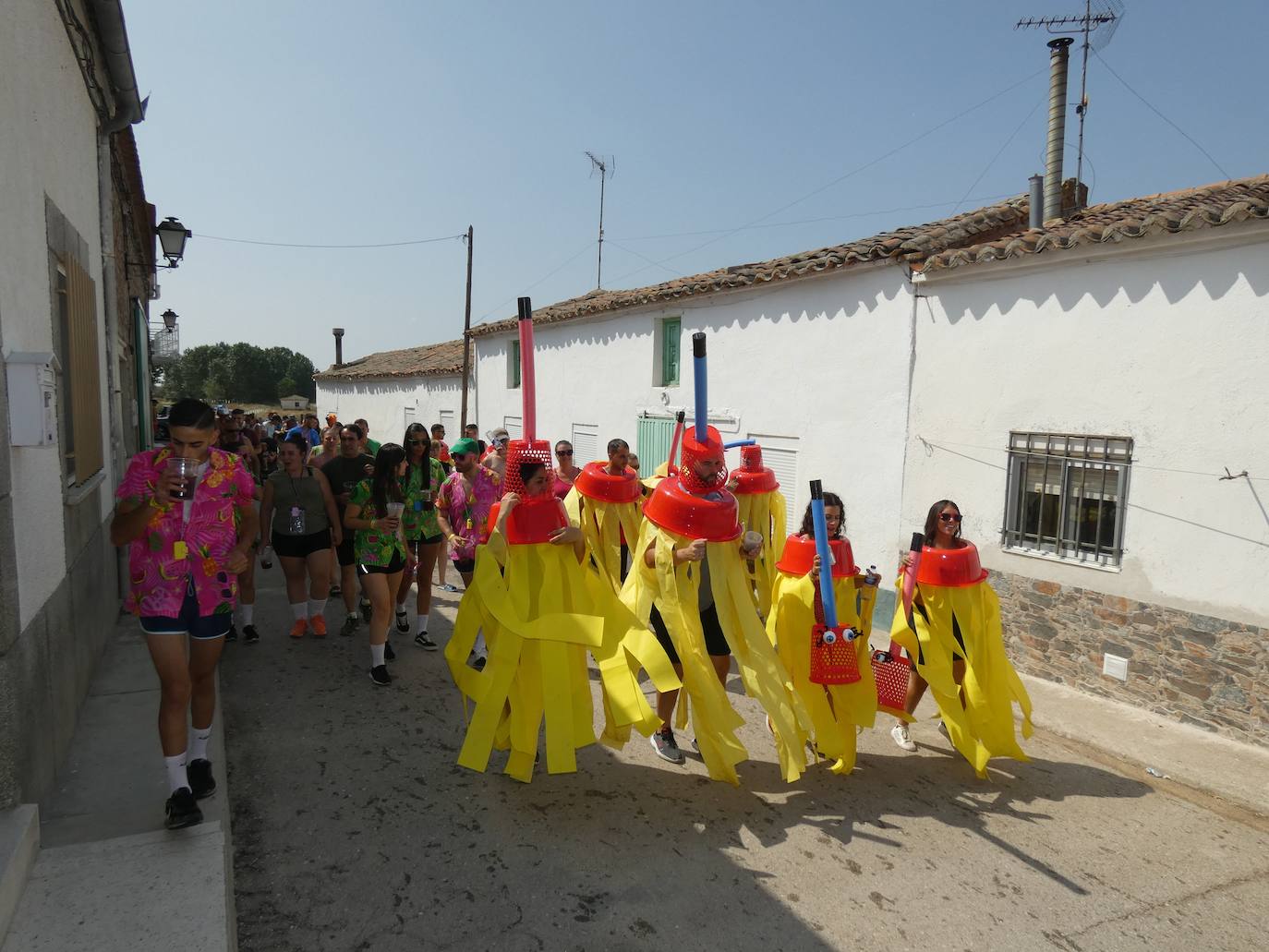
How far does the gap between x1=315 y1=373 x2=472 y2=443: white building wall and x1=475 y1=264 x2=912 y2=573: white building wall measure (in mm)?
9552

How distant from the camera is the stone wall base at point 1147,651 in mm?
5559

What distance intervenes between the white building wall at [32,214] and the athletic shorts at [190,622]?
452 millimetres

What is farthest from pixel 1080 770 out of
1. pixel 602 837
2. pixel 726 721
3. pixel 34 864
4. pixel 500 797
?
pixel 34 864

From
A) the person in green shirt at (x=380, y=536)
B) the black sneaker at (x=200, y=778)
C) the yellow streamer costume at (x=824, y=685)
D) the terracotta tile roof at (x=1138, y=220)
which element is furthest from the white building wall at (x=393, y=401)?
the black sneaker at (x=200, y=778)

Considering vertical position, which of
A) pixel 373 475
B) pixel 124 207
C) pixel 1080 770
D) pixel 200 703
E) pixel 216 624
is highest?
pixel 124 207

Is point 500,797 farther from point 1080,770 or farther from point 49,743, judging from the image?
point 1080,770

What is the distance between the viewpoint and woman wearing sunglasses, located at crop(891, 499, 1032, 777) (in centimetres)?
452

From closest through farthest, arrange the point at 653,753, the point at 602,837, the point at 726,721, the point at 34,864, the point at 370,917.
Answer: the point at 34,864 < the point at 370,917 < the point at 602,837 < the point at 726,721 < the point at 653,753

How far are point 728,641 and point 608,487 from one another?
2.08 metres

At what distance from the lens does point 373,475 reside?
5.61 m

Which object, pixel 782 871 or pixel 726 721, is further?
pixel 726 721

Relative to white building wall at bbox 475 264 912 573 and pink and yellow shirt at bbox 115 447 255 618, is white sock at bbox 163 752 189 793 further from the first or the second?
white building wall at bbox 475 264 912 573

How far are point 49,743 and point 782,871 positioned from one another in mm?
3106

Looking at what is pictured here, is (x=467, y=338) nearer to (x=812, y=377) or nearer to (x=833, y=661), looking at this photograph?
(x=812, y=377)
